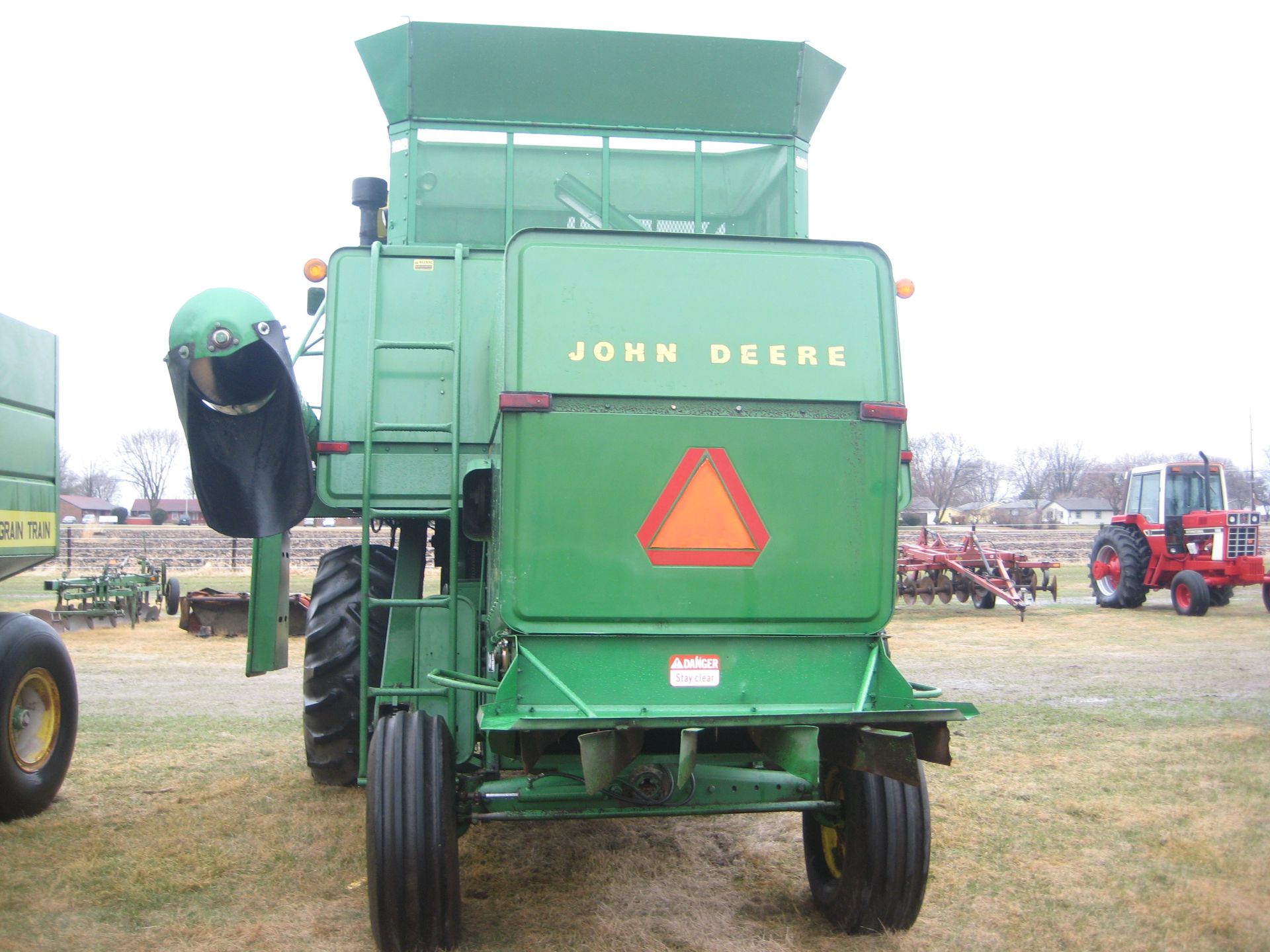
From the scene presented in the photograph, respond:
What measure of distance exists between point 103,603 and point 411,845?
1446cm

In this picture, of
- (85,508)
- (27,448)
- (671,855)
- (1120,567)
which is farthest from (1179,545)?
(85,508)

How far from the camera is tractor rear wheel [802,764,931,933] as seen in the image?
13.1ft

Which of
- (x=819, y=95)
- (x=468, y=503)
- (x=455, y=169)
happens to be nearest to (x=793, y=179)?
(x=819, y=95)

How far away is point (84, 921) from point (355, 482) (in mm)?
2104

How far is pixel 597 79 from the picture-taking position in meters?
5.82

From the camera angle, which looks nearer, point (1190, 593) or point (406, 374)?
point (406, 374)

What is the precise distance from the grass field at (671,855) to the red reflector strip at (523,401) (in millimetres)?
2010

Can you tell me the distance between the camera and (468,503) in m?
4.44

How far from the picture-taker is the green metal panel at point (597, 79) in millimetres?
5598

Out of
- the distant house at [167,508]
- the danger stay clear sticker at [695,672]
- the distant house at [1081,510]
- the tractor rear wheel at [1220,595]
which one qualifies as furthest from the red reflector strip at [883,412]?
the distant house at [1081,510]

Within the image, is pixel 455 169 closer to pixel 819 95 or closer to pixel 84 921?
pixel 819 95

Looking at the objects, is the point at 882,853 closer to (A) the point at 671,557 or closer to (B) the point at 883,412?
(A) the point at 671,557

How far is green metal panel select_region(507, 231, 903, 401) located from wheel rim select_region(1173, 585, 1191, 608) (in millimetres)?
16055

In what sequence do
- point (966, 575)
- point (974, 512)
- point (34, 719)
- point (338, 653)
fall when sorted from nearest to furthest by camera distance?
point (338, 653), point (34, 719), point (966, 575), point (974, 512)
